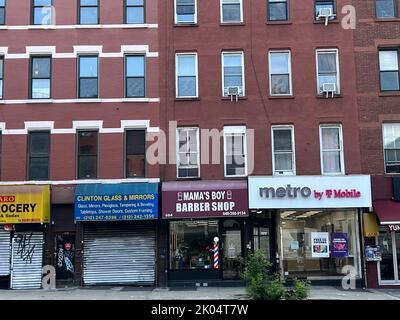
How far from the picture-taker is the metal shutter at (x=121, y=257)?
798 inches

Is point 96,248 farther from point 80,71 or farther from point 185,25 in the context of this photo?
point 185,25

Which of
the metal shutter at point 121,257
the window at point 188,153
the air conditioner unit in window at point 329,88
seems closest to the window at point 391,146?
the air conditioner unit in window at point 329,88

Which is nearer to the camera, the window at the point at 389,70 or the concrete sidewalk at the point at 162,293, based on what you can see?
the concrete sidewalk at the point at 162,293

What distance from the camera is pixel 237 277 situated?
2047 centimetres

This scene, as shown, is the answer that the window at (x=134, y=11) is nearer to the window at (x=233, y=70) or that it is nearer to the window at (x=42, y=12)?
the window at (x=42, y=12)

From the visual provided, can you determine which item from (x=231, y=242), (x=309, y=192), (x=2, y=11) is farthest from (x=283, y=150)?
(x=2, y=11)

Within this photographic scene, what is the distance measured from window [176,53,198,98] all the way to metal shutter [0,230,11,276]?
29.8 ft

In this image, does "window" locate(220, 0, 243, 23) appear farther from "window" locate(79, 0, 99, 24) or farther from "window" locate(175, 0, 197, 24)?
"window" locate(79, 0, 99, 24)

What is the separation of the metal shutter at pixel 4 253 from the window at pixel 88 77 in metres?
6.50

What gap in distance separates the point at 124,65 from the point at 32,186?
6.30m

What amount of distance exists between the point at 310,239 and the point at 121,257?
7.72 meters

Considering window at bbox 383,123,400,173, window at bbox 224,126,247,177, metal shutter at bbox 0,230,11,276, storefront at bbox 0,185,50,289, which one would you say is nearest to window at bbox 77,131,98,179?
storefront at bbox 0,185,50,289

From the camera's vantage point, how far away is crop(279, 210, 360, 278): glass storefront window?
67.0 ft
